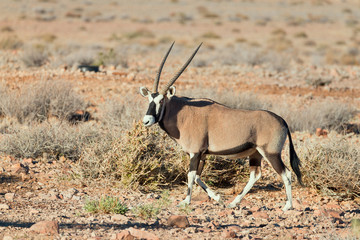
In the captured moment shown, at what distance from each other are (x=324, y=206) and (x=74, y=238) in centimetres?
365

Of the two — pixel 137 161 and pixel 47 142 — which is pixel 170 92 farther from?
pixel 47 142

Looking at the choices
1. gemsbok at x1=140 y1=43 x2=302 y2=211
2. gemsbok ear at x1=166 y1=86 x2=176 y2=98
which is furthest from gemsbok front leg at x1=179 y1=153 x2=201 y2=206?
gemsbok ear at x1=166 y1=86 x2=176 y2=98

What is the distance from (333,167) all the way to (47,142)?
4338 mm

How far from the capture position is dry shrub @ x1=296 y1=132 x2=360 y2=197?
301 inches

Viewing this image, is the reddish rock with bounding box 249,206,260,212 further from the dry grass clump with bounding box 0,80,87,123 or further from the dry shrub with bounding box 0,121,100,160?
the dry grass clump with bounding box 0,80,87,123

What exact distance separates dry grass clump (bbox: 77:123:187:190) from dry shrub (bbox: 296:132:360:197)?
71.3 inches

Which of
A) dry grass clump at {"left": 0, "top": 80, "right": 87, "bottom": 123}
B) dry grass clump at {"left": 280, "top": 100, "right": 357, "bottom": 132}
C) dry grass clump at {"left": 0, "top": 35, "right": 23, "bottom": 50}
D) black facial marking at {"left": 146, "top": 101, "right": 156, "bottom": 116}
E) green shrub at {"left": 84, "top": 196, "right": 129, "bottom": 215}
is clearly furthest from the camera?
dry grass clump at {"left": 0, "top": 35, "right": 23, "bottom": 50}

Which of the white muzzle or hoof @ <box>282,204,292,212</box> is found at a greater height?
the white muzzle

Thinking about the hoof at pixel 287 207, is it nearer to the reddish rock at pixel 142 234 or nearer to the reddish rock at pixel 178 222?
the reddish rock at pixel 178 222

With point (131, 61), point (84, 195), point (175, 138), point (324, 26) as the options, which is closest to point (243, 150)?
point (175, 138)

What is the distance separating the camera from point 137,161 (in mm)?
7605

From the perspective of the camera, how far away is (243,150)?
22.7 feet

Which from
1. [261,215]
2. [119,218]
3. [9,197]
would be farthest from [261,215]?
[9,197]

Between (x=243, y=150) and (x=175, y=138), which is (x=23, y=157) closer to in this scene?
(x=175, y=138)
